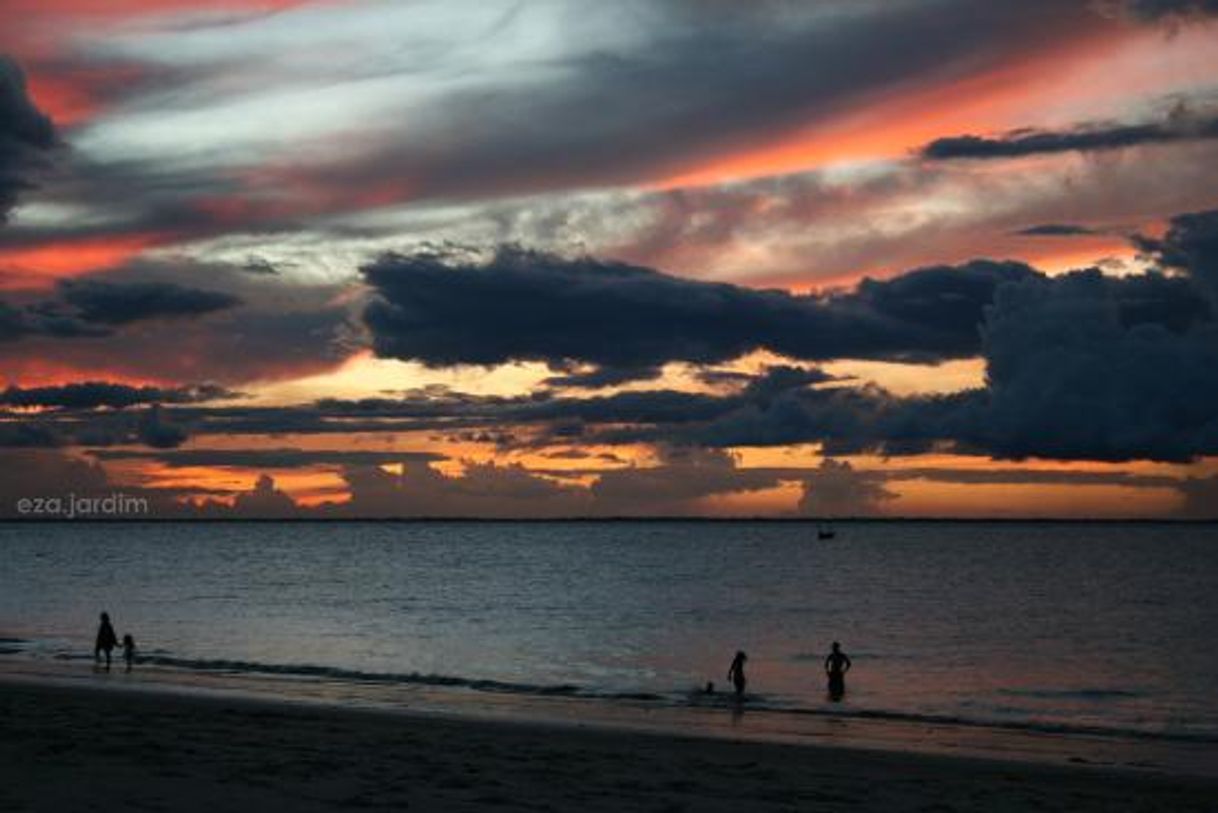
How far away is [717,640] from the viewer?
257ft

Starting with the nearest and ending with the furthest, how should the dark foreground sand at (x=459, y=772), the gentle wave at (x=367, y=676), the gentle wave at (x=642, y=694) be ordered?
the dark foreground sand at (x=459, y=772) < the gentle wave at (x=642, y=694) < the gentle wave at (x=367, y=676)

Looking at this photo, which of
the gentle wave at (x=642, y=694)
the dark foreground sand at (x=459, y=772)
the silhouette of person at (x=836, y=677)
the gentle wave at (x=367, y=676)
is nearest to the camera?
the dark foreground sand at (x=459, y=772)

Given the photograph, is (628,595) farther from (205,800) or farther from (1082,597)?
(205,800)

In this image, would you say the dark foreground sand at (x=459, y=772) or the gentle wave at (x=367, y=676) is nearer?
the dark foreground sand at (x=459, y=772)

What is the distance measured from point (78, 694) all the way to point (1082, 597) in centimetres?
11211

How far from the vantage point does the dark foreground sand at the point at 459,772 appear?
2044cm

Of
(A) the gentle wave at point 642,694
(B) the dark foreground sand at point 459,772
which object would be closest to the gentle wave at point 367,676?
(A) the gentle wave at point 642,694

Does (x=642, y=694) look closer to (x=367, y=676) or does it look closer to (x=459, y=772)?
(x=367, y=676)

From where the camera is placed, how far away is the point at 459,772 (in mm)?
23812

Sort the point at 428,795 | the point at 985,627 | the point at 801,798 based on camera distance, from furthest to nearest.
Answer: the point at 985,627 < the point at 801,798 < the point at 428,795

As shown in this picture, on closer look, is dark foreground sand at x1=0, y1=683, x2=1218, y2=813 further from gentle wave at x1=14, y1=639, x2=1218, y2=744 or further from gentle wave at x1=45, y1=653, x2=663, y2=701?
gentle wave at x1=45, y1=653, x2=663, y2=701

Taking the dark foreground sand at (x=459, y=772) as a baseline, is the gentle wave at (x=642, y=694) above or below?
below

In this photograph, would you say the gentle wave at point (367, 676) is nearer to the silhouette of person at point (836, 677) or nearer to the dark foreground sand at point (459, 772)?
the silhouette of person at point (836, 677)

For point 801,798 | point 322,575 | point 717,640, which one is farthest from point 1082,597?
point 801,798
